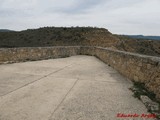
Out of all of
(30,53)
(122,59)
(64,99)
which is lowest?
(64,99)

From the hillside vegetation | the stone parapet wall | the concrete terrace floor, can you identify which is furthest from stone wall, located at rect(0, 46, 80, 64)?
the hillside vegetation

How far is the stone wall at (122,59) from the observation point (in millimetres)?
5557

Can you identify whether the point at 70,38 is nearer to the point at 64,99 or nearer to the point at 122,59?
the point at 122,59

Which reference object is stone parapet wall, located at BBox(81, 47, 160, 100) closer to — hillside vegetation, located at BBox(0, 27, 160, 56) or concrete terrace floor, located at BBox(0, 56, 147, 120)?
concrete terrace floor, located at BBox(0, 56, 147, 120)

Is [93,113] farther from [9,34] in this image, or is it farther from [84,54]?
[9,34]

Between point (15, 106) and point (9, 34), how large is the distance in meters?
49.6

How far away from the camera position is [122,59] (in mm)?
8695

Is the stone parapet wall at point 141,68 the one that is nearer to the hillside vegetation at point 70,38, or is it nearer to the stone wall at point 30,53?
the stone wall at point 30,53

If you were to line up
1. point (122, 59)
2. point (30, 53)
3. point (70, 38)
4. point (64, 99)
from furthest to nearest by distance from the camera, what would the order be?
point (70, 38) → point (30, 53) → point (122, 59) → point (64, 99)

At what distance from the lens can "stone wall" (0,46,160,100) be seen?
5557mm

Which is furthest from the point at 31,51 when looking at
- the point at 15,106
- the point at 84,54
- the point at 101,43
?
the point at 101,43

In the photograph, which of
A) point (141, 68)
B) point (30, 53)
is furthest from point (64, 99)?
point (30, 53)

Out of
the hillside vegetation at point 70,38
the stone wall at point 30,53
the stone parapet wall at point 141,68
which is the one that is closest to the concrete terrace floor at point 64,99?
the stone parapet wall at point 141,68

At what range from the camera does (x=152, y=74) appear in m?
5.58
